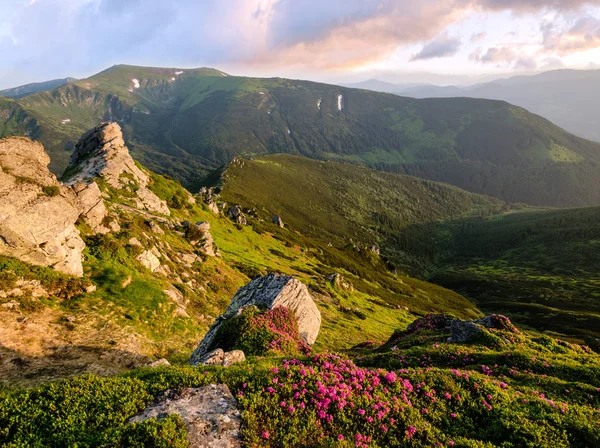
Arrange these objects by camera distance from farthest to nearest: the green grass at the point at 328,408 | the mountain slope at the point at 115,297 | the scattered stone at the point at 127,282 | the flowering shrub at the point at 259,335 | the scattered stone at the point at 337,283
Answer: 1. the scattered stone at the point at 337,283
2. the scattered stone at the point at 127,282
3. the flowering shrub at the point at 259,335
4. the mountain slope at the point at 115,297
5. the green grass at the point at 328,408

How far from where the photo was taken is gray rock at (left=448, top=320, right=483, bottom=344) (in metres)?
28.8

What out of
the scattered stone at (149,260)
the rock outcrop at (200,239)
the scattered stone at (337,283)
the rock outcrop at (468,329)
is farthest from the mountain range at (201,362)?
the scattered stone at (337,283)

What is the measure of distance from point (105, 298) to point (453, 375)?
29465mm

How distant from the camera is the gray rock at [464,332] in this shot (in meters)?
28.8

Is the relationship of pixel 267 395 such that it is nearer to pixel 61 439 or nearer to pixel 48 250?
pixel 61 439

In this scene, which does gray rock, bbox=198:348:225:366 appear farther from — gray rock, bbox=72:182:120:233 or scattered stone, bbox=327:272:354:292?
scattered stone, bbox=327:272:354:292

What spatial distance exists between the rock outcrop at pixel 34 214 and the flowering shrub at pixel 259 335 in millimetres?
15928

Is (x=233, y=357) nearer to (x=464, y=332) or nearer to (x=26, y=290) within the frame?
(x=26, y=290)

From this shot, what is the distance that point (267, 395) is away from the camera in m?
13.3

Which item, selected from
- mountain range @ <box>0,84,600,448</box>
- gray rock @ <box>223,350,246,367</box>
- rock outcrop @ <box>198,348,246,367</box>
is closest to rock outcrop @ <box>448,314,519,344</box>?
mountain range @ <box>0,84,600,448</box>

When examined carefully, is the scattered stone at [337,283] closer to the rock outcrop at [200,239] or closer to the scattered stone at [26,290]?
the rock outcrop at [200,239]

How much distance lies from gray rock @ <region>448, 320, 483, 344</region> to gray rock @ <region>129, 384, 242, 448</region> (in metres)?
24.3

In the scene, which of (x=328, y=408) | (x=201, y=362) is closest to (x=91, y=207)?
(x=201, y=362)

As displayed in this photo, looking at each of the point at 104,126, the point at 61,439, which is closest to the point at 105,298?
the point at 61,439
